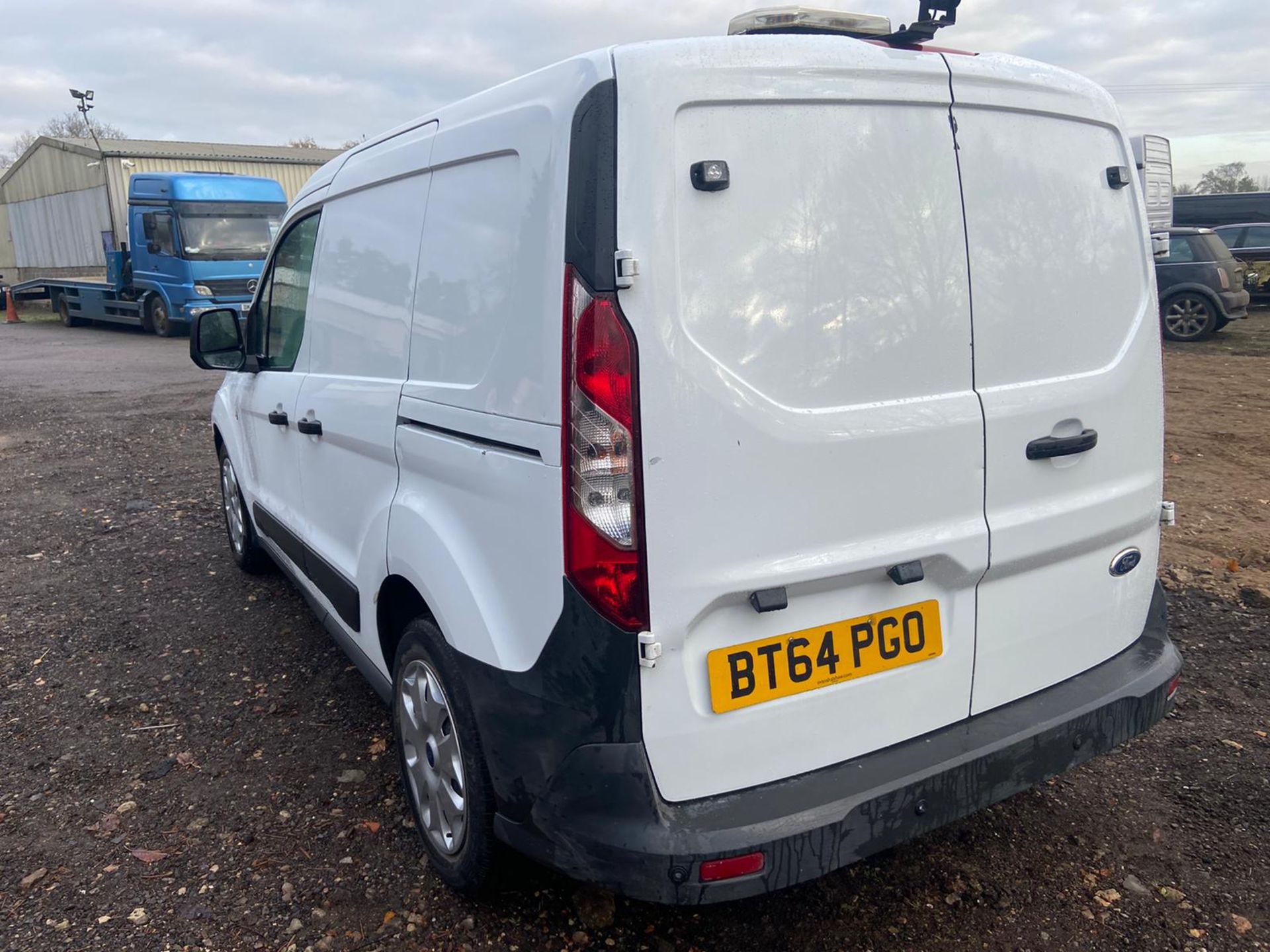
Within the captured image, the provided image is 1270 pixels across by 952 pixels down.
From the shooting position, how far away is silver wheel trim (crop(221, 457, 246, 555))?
16.4ft

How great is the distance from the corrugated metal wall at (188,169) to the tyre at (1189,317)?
16.7 meters

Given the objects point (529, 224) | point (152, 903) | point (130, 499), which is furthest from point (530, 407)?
point (130, 499)

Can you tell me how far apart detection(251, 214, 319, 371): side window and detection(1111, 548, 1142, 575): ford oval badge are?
9.28 feet

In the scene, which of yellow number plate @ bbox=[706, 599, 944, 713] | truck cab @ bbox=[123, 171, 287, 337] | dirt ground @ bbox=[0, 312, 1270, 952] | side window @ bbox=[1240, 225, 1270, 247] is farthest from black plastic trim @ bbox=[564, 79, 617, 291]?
side window @ bbox=[1240, 225, 1270, 247]

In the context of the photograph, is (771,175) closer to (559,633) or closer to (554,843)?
(559,633)

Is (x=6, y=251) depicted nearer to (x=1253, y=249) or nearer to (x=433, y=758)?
(x=1253, y=249)

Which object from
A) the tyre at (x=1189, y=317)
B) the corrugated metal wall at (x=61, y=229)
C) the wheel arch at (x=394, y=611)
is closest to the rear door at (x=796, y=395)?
the wheel arch at (x=394, y=611)

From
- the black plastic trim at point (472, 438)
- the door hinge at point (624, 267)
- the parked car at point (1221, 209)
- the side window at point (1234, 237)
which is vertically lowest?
the black plastic trim at point (472, 438)

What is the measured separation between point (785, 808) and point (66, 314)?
2633cm

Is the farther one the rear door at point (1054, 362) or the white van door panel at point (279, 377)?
the white van door panel at point (279, 377)

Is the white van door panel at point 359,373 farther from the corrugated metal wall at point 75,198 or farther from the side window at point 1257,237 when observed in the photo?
the corrugated metal wall at point 75,198

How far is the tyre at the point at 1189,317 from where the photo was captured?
46.5 ft

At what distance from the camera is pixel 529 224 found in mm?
2008

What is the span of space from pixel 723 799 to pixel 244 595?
3.65 metres
